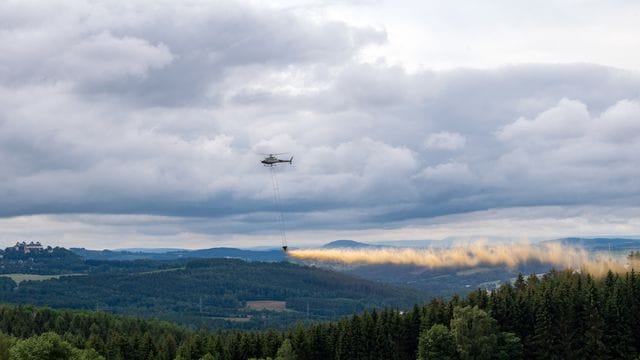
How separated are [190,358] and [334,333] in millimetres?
30043

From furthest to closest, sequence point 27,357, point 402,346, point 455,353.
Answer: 1. point 402,346
2. point 455,353
3. point 27,357

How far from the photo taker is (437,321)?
17062 cm

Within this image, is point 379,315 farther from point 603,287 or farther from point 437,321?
point 603,287

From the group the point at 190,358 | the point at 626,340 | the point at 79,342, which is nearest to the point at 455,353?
the point at 626,340

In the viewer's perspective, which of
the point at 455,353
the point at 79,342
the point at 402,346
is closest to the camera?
the point at 455,353

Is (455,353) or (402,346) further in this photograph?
(402,346)

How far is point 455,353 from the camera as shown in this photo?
15850cm

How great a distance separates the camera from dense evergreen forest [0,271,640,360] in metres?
158

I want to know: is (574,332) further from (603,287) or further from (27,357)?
(27,357)

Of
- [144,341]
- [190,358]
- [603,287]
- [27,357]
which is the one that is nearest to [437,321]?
[603,287]

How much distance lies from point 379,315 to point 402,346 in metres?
8.60

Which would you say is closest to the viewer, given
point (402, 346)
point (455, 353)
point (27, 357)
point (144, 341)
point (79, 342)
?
point (27, 357)

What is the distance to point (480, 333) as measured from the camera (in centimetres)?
15838

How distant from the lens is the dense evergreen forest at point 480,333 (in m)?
158
